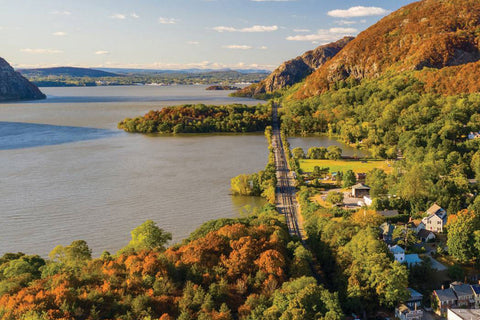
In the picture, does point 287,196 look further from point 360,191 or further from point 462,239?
point 462,239

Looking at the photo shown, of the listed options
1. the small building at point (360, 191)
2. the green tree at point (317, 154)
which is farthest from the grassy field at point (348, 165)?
the small building at point (360, 191)

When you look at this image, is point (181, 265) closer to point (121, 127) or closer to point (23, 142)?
point (23, 142)

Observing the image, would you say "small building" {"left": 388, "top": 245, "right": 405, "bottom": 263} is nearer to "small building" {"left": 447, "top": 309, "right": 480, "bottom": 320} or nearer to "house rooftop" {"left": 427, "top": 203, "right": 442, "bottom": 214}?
"small building" {"left": 447, "top": 309, "right": 480, "bottom": 320}

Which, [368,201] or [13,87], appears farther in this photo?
[13,87]

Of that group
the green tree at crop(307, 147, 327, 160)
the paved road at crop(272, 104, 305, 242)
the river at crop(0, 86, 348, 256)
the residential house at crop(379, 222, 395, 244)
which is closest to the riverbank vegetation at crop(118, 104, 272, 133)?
the river at crop(0, 86, 348, 256)

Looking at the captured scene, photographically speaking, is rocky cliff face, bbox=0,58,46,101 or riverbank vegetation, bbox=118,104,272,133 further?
rocky cliff face, bbox=0,58,46,101

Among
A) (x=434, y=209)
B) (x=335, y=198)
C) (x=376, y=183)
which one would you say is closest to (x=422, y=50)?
(x=376, y=183)
